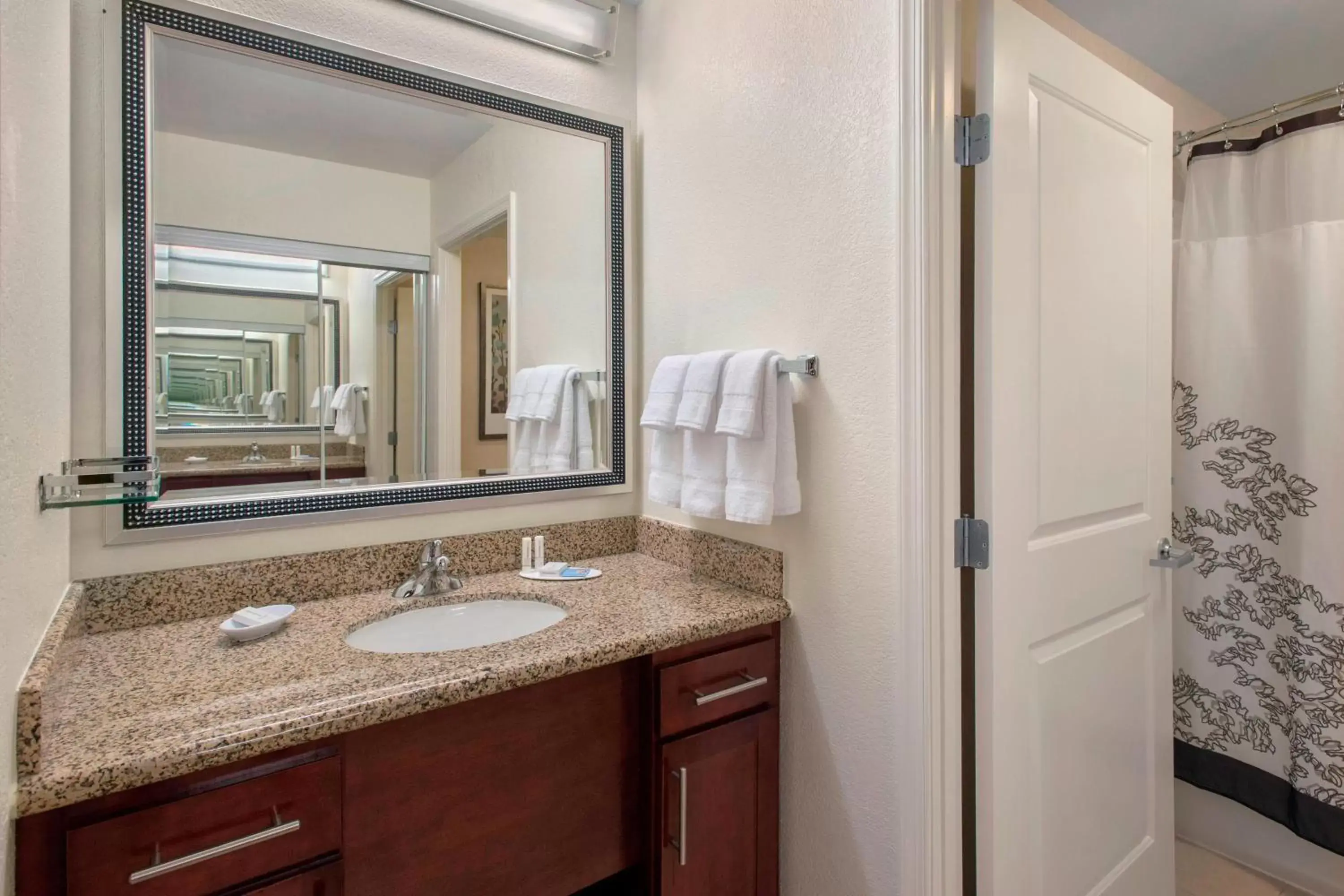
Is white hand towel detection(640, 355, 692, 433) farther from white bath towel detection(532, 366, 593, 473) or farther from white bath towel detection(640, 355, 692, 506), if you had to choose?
white bath towel detection(532, 366, 593, 473)

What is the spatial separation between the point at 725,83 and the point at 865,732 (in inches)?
55.6

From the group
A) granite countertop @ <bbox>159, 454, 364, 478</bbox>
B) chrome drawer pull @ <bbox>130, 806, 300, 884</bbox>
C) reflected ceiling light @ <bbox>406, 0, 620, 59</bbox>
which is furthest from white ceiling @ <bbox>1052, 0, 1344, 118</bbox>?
chrome drawer pull @ <bbox>130, 806, 300, 884</bbox>

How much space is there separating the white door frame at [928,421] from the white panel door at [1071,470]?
9cm

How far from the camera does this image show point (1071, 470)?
4.34 ft

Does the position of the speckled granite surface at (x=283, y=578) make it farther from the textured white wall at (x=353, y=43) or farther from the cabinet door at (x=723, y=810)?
the cabinet door at (x=723, y=810)

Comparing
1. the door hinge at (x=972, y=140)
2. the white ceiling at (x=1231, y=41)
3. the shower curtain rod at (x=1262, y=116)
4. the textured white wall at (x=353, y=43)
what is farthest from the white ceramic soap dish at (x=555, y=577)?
the shower curtain rod at (x=1262, y=116)

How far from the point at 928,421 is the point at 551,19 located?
1332 mm

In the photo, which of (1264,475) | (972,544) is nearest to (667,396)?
(972,544)

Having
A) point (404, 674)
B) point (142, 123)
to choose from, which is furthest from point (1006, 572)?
point (142, 123)

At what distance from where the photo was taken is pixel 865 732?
3.99 ft

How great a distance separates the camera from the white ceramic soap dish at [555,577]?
154 centimetres

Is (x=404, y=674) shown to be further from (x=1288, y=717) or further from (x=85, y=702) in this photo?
(x=1288, y=717)

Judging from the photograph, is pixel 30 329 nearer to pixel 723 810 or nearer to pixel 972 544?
pixel 723 810

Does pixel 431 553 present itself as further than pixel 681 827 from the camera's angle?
Yes
